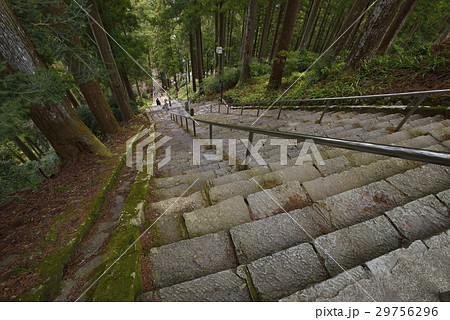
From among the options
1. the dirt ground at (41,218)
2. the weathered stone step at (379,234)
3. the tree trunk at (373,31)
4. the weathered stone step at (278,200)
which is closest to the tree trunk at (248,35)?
the tree trunk at (373,31)

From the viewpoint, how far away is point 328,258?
1259mm

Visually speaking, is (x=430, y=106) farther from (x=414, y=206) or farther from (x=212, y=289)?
(x=212, y=289)

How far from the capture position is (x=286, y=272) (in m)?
1.23

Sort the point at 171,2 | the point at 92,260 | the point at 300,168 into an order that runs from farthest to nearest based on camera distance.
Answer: the point at 171,2 < the point at 300,168 < the point at 92,260

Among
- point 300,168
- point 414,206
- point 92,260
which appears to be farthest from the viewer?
A: point 300,168

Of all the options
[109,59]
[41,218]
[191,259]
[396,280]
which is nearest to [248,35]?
[109,59]

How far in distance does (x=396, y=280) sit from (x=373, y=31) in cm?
910

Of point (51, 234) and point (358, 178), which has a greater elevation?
point (358, 178)

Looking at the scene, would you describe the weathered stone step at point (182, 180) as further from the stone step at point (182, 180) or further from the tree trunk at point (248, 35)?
the tree trunk at point (248, 35)

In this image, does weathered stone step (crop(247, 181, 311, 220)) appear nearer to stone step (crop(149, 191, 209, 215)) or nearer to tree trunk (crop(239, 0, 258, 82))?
stone step (crop(149, 191, 209, 215))

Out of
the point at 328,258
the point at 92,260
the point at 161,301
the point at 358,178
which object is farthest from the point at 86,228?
the point at 358,178

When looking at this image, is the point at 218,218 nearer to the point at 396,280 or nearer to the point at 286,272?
the point at 286,272

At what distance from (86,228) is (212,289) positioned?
6.26ft

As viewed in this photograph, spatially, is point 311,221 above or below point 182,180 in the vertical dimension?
above
